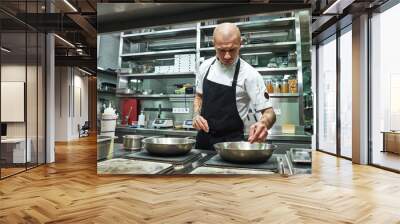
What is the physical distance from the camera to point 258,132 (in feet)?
14.1

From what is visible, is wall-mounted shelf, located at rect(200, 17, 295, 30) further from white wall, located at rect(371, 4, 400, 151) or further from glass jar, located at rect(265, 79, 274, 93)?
white wall, located at rect(371, 4, 400, 151)

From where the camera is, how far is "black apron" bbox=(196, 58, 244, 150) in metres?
4.23

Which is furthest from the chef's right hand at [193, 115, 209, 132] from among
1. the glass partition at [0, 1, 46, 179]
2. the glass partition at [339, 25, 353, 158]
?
the glass partition at [339, 25, 353, 158]

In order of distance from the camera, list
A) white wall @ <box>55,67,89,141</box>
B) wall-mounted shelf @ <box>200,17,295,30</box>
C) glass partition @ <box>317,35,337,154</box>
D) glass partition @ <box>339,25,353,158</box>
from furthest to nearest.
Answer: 1. white wall @ <box>55,67,89,141</box>
2. glass partition @ <box>317,35,337,154</box>
3. glass partition @ <box>339,25,353,158</box>
4. wall-mounted shelf @ <box>200,17,295,30</box>

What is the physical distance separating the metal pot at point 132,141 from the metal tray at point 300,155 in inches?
77.0

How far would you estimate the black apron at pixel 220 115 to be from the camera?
4.23 metres

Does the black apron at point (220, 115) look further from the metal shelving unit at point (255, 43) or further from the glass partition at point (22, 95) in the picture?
the glass partition at point (22, 95)

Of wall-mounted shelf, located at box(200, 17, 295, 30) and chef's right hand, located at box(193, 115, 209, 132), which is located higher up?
wall-mounted shelf, located at box(200, 17, 295, 30)

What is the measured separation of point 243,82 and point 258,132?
0.65 m

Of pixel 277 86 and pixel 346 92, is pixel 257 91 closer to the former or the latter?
pixel 277 86

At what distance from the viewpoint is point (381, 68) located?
18.1 feet

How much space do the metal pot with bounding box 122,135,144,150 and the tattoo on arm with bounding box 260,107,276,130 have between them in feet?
5.17

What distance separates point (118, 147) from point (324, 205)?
2.59m

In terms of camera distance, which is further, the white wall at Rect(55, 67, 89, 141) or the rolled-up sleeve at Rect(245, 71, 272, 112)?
the white wall at Rect(55, 67, 89, 141)
